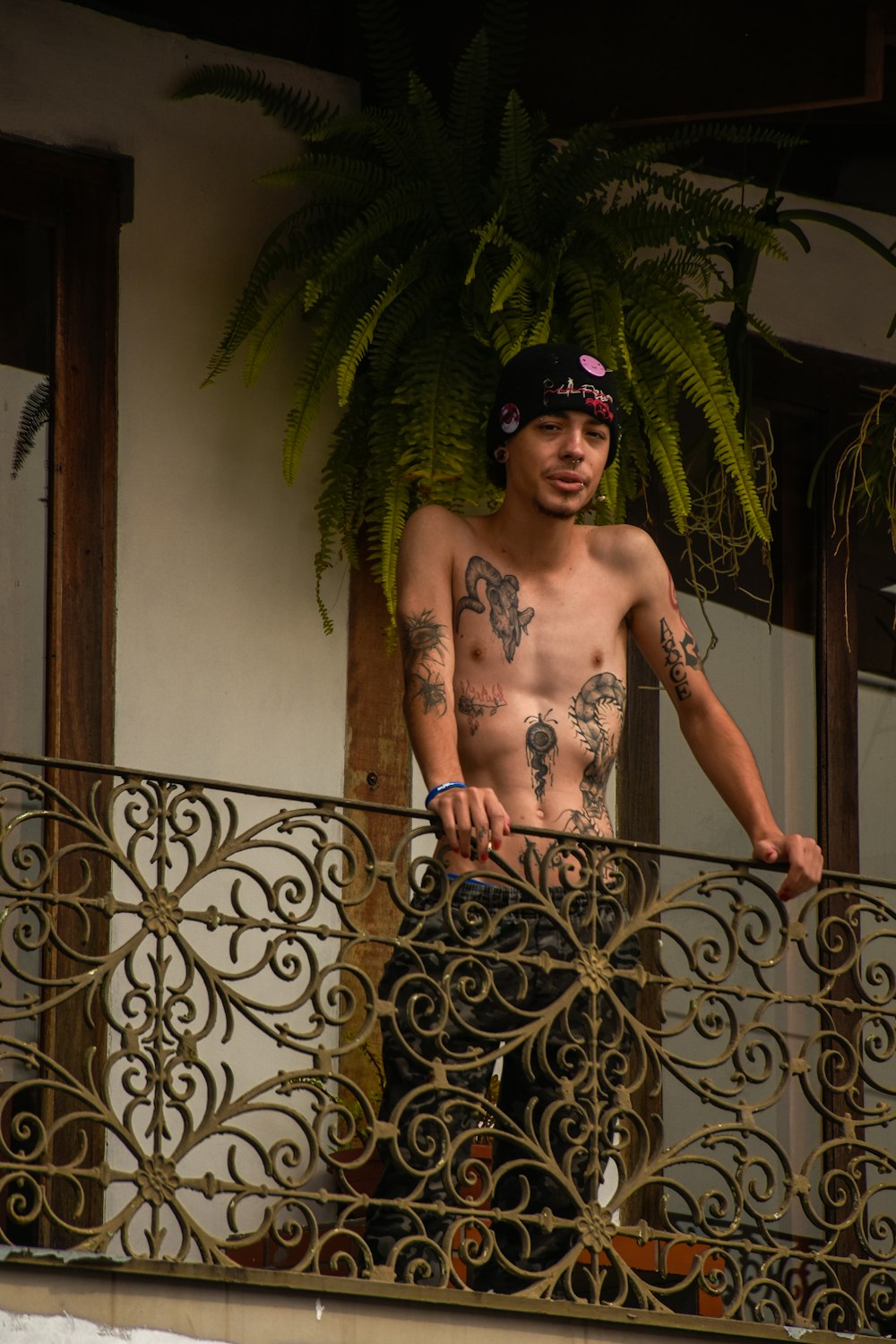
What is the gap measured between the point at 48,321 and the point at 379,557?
4.11ft

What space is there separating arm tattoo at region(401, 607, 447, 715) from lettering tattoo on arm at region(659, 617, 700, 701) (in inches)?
26.1

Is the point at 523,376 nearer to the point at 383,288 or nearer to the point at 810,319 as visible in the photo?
the point at 383,288

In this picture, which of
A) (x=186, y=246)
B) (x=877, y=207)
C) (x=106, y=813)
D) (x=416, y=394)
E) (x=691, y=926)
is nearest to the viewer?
(x=106, y=813)

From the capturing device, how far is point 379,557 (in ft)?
23.9

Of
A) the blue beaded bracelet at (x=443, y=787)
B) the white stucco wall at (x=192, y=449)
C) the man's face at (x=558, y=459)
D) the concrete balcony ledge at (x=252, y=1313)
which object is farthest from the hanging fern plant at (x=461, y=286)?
A: the concrete balcony ledge at (x=252, y=1313)

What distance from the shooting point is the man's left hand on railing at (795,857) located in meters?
5.59

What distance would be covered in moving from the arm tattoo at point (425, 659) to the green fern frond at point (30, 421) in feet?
6.11

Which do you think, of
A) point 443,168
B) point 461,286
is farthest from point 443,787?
point 443,168

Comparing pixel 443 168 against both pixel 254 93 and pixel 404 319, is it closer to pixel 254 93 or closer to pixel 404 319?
pixel 404 319

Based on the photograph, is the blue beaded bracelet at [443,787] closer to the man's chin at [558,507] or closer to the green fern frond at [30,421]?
the man's chin at [558,507]

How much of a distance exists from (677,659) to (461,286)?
5.45ft

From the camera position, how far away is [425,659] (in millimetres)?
5668

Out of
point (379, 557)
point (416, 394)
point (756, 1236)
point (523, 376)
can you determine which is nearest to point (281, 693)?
point (379, 557)

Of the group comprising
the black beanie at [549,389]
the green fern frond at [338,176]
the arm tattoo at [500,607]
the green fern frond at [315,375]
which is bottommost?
the arm tattoo at [500,607]
